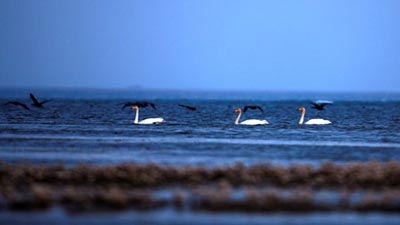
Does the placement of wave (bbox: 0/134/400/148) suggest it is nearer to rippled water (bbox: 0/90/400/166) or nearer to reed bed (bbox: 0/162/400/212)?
rippled water (bbox: 0/90/400/166)

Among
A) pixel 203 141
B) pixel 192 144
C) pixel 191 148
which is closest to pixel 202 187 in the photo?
pixel 191 148

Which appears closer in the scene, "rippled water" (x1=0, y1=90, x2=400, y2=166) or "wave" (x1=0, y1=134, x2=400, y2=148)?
"rippled water" (x1=0, y1=90, x2=400, y2=166)

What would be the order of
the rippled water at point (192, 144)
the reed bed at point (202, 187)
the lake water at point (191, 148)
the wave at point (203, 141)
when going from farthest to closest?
the wave at point (203, 141), the rippled water at point (192, 144), the reed bed at point (202, 187), the lake water at point (191, 148)

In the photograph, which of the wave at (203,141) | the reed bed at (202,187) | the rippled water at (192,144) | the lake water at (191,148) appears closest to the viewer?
the lake water at (191,148)

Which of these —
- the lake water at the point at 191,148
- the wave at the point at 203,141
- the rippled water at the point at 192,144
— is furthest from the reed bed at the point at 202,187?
the wave at the point at 203,141

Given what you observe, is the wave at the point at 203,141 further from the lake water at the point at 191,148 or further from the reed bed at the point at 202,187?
the reed bed at the point at 202,187

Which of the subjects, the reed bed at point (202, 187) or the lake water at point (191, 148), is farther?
the reed bed at point (202, 187)

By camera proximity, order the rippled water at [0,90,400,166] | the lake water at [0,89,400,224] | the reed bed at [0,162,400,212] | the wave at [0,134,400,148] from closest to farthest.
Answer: the lake water at [0,89,400,224] → the reed bed at [0,162,400,212] → the rippled water at [0,90,400,166] → the wave at [0,134,400,148]

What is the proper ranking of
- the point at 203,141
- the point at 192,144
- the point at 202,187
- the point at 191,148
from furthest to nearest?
the point at 203,141 → the point at 192,144 → the point at 191,148 → the point at 202,187

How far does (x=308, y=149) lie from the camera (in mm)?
29109

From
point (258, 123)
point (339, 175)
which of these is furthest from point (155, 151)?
point (258, 123)

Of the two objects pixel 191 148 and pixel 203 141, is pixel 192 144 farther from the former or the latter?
pixel 191 148

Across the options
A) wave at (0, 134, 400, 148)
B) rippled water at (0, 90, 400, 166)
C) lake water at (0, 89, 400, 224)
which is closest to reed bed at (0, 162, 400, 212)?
lake water at (0, 89, 400, 224)

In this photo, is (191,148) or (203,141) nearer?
(191,148)
